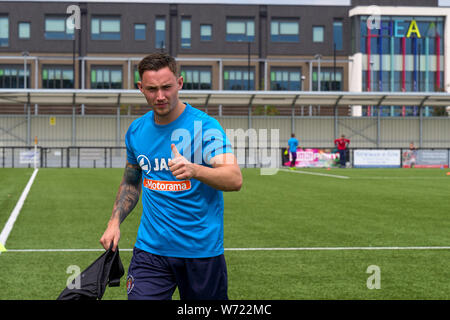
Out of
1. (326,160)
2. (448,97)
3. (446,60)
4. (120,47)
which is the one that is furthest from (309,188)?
(446,60)

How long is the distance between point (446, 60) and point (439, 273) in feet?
220

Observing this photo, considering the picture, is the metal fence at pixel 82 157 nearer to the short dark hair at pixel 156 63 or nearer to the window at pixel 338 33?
the window at pixel 338 33

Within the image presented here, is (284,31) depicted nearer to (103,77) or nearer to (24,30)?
(103,77)

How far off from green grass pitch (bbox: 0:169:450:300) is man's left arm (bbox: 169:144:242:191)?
2906mm

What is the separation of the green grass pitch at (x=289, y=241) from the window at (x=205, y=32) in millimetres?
49606

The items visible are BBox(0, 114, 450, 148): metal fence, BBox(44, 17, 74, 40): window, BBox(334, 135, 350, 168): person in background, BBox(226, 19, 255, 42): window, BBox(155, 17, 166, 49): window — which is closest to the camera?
BBox(334, 135, 350, 168): person in background

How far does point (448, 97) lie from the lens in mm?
42250

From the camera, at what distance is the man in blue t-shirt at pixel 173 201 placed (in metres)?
3.56

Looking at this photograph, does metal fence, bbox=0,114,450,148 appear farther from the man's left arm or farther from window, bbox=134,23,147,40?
the man's left arm

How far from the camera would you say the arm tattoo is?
410 centimetres

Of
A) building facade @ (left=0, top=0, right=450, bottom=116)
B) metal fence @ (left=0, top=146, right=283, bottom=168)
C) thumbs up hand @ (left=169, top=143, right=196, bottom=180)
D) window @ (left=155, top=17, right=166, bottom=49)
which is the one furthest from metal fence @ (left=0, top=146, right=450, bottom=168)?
thumbs up hand @ (left=169, top=143, right=196, bottom=180)

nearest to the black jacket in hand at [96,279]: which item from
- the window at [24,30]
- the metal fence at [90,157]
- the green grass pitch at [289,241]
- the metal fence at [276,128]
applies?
the green grass pitch at [289,241]

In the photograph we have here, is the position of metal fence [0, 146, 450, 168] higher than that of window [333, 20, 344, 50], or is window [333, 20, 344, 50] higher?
window [333, 20, 344, 50]

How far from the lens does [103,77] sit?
64.5 metres
